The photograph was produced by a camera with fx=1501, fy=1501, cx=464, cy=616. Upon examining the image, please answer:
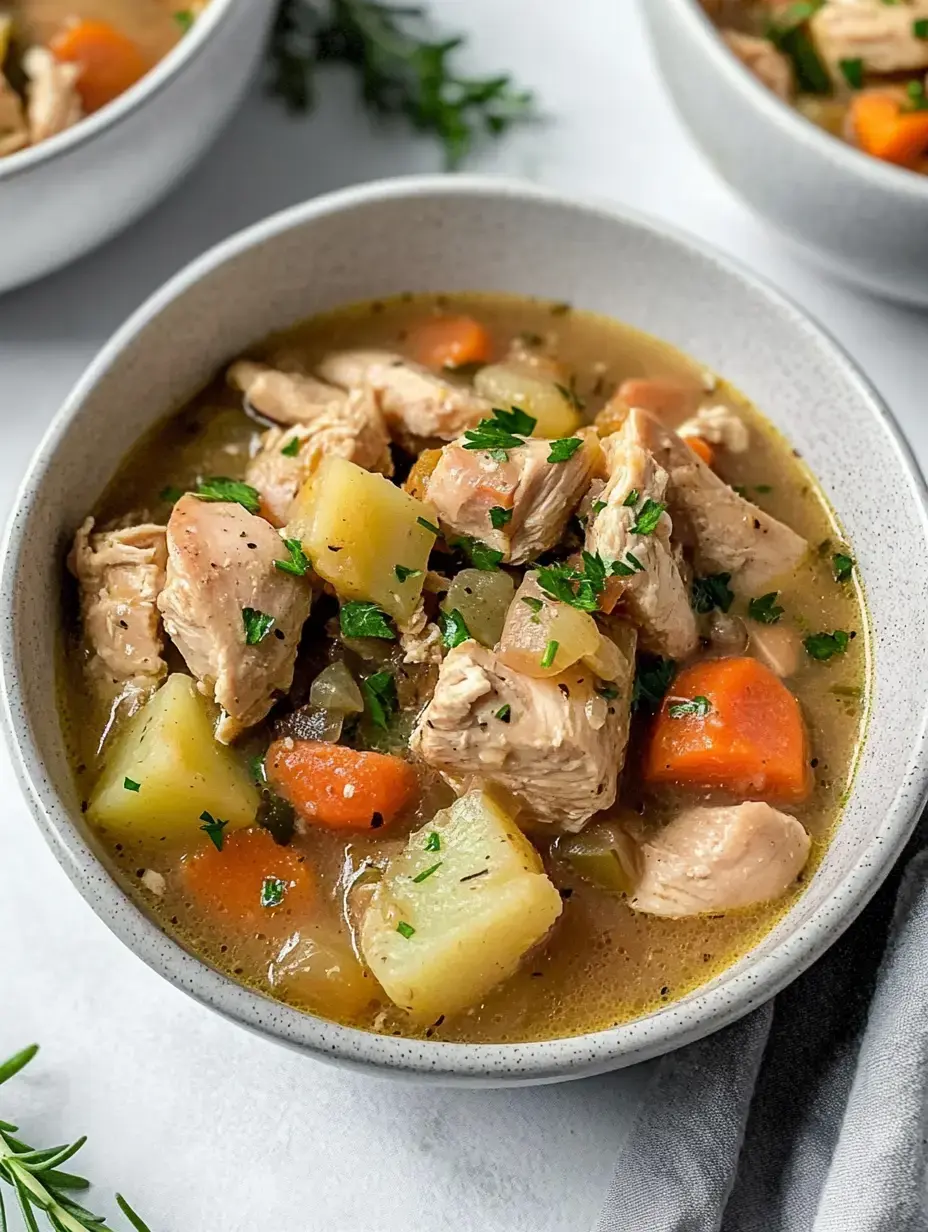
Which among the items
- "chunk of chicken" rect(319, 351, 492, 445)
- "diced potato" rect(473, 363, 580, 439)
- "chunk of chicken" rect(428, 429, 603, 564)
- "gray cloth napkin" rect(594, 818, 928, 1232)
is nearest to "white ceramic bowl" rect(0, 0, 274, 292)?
"chunk of chicken" rect(319, 351, 492, 445)

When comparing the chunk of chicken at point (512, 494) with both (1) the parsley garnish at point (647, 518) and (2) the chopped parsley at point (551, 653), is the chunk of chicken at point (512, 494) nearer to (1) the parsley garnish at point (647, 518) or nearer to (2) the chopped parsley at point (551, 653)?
(1) the parsley garnish at point (647, 518)

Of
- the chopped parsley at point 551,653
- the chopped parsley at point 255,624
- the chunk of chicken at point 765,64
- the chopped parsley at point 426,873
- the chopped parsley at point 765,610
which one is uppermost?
the chunk of chicken at point 765,64

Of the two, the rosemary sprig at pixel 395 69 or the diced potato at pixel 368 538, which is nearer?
the diced potato at pixel 368 538

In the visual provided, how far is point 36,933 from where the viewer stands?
3098 millimetres

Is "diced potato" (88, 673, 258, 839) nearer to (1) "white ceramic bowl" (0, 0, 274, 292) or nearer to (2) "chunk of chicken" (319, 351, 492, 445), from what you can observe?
(2) "chunk of chicken" (319, 351, 492, 445)

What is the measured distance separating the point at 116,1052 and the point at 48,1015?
0.53ft

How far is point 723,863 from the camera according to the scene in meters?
2.68

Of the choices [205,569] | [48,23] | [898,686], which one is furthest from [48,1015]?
[48,23]

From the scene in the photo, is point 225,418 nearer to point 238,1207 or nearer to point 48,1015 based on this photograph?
point 48,1015

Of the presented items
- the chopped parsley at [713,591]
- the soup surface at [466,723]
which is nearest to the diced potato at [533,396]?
the soup surface at [466,723]

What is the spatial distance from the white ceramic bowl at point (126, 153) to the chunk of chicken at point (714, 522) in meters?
1.30

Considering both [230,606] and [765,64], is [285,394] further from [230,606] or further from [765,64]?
[765,64]

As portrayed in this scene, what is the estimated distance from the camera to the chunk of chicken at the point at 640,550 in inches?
106

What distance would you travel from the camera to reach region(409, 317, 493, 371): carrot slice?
330cm
